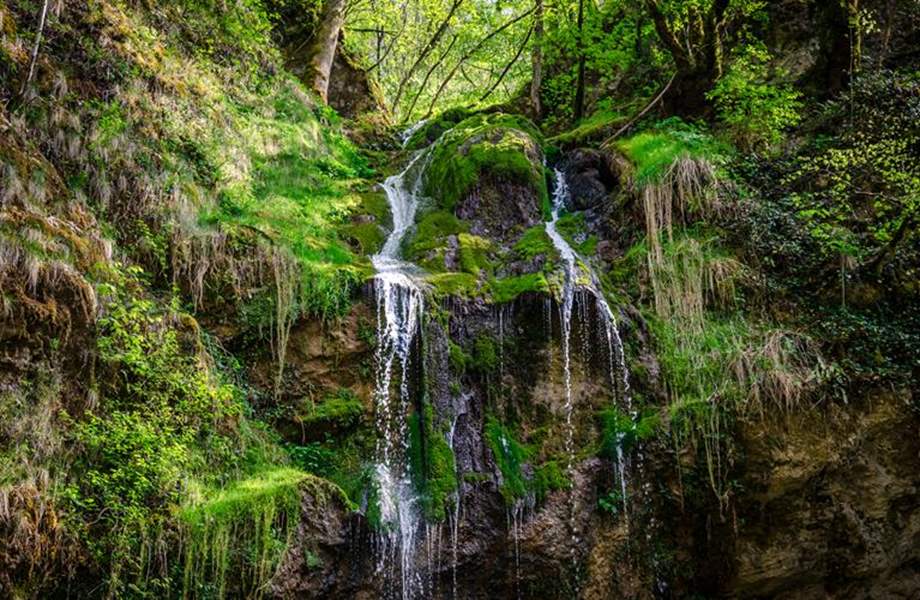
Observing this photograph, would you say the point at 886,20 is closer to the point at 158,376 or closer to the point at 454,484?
the point at 454,484

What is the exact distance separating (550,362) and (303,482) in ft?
10.5

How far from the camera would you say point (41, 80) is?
23.6ft

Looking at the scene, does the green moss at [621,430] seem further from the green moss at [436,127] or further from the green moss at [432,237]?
the green moss at [436,127]

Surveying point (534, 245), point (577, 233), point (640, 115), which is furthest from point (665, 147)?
point (534, 245)

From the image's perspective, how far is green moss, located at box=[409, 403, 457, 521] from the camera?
7.00 m

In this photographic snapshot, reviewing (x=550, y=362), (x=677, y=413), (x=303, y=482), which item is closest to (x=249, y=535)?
(x=303, y=482)

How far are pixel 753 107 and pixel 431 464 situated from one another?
7.89 m

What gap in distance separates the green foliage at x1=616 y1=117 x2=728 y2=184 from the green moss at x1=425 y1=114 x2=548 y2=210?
155cm

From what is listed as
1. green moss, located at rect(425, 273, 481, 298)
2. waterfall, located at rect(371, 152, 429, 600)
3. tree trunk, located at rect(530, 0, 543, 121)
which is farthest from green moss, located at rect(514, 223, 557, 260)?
tree trunk, located at rect(530, 0, 543, 121)

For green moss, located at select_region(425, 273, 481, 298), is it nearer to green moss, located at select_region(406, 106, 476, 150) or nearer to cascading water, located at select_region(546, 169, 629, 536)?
cascading water, located at select_region(546, 169, 629, 536)

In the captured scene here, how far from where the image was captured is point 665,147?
10.5m

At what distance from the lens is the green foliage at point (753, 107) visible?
10.7 metres

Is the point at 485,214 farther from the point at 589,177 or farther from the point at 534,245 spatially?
the point at 589,177

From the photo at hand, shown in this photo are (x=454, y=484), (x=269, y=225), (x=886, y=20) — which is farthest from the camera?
(x=886, y=20)
